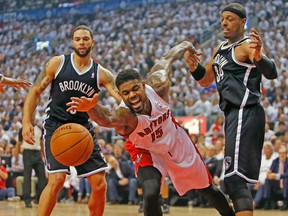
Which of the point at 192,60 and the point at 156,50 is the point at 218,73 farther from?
the point at 156,50

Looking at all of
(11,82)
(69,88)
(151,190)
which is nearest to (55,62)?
(69,88)

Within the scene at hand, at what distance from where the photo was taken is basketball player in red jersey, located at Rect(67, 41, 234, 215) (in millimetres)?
5516

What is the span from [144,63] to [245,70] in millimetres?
18411

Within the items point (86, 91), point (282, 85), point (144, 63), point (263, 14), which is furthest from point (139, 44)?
point (86, 91)

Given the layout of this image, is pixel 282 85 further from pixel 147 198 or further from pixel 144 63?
pixel 147 198

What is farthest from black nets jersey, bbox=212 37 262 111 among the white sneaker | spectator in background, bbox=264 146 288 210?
the white sneaker

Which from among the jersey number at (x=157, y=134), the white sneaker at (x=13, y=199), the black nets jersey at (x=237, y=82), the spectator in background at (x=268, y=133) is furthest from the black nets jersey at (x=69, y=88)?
the white sneaker at (x=13, y=199)

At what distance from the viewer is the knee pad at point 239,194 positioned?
5.41 meters

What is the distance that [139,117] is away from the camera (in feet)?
18.6

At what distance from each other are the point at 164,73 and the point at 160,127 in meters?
0.63

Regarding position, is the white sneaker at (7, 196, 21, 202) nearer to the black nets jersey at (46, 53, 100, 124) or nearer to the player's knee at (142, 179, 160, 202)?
the black nets jersey at (46, 53, 100, 124)

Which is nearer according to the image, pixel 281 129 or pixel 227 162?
pixel 227 162

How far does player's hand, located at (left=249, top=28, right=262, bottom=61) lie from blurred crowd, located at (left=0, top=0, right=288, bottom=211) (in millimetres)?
7617

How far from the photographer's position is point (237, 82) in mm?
5703
